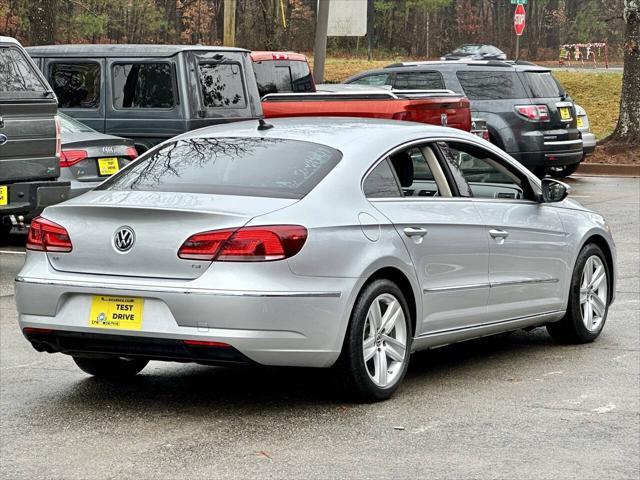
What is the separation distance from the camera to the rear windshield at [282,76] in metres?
18.2

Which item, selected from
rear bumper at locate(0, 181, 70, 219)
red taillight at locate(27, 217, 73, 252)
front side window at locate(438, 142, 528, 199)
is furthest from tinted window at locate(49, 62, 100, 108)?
red taillight at locate(27, 217, 73, 252)

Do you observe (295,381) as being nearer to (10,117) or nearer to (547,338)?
(547,338)

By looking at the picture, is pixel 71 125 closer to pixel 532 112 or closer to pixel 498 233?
pixel 498 233

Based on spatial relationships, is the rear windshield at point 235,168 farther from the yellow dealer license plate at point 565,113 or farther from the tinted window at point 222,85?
the yellow dealer license plate at point 565,113

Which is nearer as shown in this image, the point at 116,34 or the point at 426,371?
the point at 426,371

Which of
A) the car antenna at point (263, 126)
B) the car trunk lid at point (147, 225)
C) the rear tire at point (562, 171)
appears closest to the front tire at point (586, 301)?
the car antenna at point (263, 126)

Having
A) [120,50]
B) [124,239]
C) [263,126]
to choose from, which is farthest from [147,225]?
[120,50]

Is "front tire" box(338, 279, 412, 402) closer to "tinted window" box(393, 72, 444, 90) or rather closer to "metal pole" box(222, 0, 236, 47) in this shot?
"tinted window" box(393, 72, 444, 90)

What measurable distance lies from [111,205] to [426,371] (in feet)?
7.58

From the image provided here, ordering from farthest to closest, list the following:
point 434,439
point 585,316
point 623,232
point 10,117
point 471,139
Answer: point 623,232 < point 10,117 < point 585,316 < point 471,139 < point 434,439

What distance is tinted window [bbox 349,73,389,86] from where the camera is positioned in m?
21.2

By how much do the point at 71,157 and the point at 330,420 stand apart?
24.4ft

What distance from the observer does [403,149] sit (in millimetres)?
7844

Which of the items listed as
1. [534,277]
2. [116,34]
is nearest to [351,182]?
[534,277]
